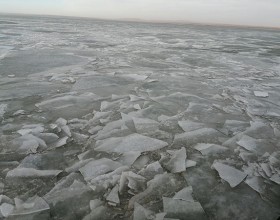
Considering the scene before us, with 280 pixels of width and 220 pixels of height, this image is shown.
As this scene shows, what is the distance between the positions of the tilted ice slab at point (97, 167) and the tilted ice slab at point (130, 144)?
23cm

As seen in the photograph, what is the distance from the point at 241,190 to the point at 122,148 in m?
1.11

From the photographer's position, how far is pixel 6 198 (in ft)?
5.98

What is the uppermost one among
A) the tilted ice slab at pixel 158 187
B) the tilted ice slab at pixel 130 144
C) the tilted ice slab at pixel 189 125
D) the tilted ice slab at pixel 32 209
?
the tilted ice slab at pixel 189 125

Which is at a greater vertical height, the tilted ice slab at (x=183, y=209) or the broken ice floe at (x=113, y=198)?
the tilted ice slab at (x=183, y=209)

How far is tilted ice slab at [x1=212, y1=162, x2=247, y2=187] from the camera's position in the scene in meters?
2.13

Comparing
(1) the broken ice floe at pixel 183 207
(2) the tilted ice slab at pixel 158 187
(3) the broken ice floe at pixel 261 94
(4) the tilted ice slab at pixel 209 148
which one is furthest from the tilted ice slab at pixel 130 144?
(3) the broken ice floe at pixel 261 94

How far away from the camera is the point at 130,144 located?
2646 mm

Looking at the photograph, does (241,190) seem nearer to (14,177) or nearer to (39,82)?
(14,177)

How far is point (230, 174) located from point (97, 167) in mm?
1100

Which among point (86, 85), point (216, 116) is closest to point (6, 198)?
point (216, 116)

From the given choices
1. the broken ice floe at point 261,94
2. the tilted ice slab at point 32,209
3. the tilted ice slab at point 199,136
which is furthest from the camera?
the broken ice floe at point 261,94

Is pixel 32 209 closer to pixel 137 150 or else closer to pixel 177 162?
pixel 137 150

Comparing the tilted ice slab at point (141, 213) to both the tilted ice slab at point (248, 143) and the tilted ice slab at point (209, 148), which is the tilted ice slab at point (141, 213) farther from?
the tilted ice slab at point (248, 143)

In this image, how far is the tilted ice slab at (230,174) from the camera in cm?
213
